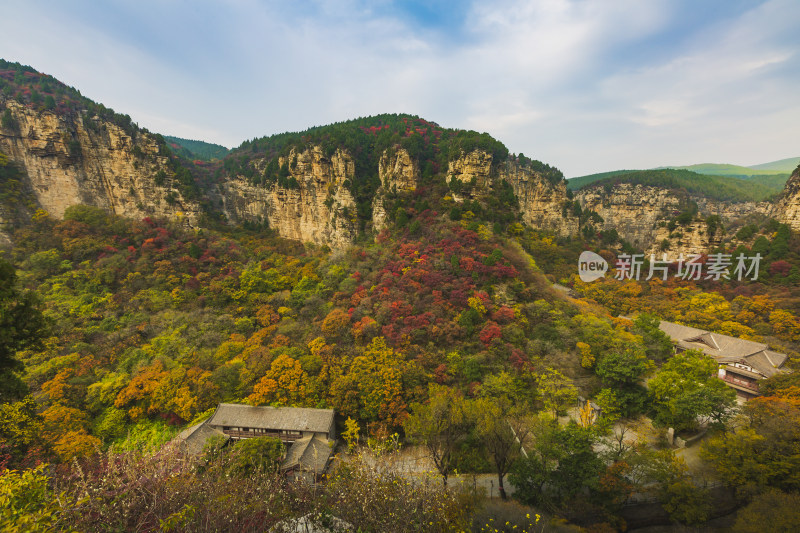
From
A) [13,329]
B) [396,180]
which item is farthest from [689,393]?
[396,180]

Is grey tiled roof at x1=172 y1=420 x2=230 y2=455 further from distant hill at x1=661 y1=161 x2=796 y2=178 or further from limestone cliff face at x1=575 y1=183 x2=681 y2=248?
distant hill at x1=661 y1=161 x2=796 y2=178

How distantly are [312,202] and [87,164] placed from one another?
25180 millimetres

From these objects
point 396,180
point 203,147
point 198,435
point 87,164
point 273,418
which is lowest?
point 198,435

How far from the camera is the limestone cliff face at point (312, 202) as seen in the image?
1570 inches

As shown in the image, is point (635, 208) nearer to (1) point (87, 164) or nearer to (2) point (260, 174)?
(2) point (260, 174)

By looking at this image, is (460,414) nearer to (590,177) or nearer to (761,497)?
(761,497)

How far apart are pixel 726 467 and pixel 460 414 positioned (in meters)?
10.2

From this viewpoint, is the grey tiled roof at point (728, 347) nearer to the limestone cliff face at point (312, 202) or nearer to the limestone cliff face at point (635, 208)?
the limestone cliff face at point (312, 202)

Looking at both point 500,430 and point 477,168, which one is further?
point 477,168

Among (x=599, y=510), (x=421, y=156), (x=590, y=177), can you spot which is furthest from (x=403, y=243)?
(x=590, y=177)

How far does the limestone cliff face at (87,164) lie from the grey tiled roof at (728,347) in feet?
175

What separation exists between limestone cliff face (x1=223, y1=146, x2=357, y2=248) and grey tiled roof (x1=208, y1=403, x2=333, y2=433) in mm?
25104

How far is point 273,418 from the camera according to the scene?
16.2 meters

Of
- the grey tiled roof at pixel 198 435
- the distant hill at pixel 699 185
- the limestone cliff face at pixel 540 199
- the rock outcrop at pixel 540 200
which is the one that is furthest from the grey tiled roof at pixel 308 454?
the distant hill at pixel 699 185
